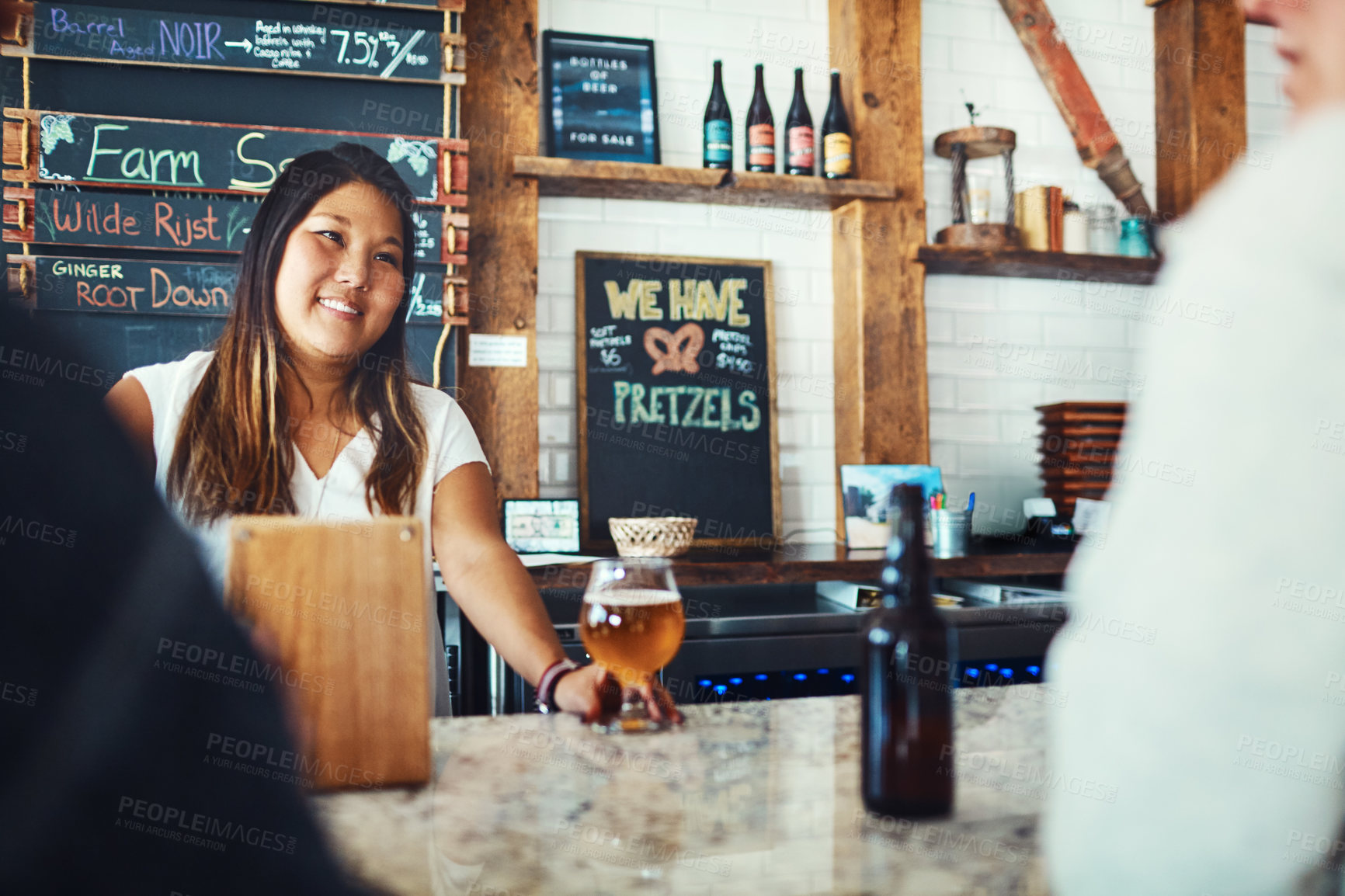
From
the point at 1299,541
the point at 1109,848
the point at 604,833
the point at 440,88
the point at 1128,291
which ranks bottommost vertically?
the point at 604,833

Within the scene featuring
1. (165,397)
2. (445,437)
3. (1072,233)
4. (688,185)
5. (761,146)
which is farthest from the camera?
(1072,233)

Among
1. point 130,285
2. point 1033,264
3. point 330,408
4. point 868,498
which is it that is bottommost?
point 868,498

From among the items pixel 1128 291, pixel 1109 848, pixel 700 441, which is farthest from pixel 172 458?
pixel 1128 291

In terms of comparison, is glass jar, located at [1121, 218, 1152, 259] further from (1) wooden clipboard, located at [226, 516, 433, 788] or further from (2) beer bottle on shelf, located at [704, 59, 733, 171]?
(1) wooden clipboard, located at [226, 516, 433, 788]

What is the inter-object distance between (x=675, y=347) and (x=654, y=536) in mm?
691

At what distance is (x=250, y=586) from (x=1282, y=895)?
0.60m

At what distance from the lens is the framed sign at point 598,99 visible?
2.79 m

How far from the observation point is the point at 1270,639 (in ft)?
1.18

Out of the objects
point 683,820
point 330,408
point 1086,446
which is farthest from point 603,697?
point 1086,446

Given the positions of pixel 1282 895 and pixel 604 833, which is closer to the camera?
pixel 1282 895

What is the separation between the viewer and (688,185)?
274 cm

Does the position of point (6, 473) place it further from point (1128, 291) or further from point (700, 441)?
point (1128, 291)

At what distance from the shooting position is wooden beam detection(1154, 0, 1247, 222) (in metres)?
3.21

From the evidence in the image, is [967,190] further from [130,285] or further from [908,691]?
[908,691]
